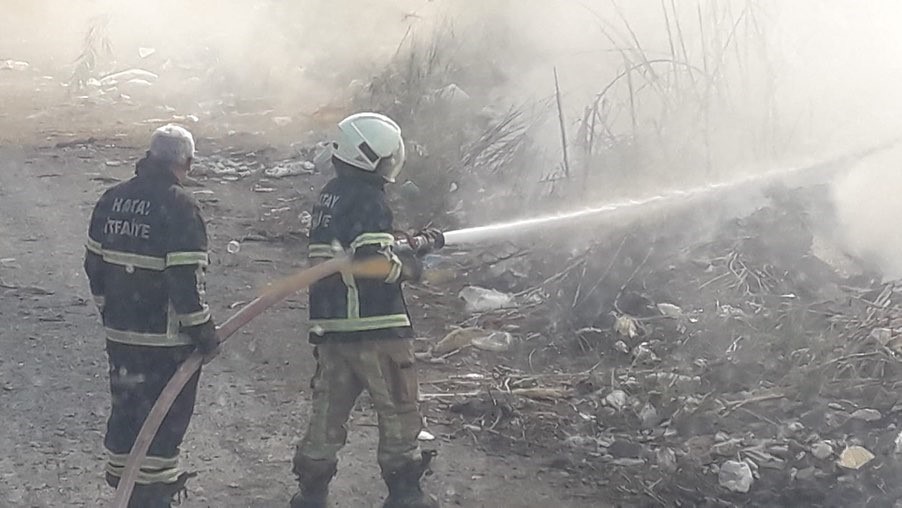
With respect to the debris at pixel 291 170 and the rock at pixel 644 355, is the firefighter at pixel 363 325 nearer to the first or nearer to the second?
the rock at pixel 644 355

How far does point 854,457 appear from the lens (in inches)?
167

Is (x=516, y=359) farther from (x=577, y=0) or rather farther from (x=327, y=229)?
(x=577, y=0)

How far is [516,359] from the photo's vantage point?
5.50m

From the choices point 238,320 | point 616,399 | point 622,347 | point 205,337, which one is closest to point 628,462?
point 616,399

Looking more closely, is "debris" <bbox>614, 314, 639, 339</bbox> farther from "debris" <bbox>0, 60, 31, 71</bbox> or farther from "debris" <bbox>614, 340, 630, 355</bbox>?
"debris" <bbox>0, 60, 31, 71</bbox>

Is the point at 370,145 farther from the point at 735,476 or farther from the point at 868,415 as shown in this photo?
the point at 868,415

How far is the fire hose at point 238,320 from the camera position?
3555 mm

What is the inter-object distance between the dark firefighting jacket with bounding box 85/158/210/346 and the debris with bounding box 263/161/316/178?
4.93 metres

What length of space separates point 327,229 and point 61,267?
3.64 metres

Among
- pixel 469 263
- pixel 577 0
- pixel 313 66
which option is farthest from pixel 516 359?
pixel 313 66

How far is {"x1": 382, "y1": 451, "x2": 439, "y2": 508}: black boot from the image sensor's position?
13.0 feet

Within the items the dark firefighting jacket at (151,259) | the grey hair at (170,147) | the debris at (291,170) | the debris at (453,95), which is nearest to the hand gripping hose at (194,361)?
the dark firefighting jacket at (151,259)

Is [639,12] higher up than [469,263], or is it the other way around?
[639,12]

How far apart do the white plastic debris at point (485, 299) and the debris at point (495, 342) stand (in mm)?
377
